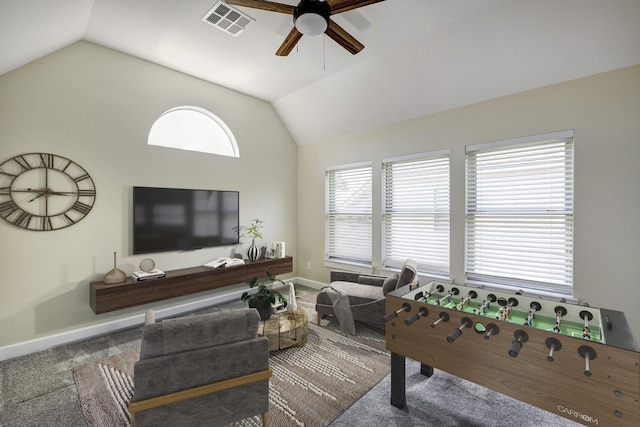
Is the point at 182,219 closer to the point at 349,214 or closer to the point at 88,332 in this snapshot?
the point at 88,332

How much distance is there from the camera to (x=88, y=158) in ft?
10.1

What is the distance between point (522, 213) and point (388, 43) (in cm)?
232

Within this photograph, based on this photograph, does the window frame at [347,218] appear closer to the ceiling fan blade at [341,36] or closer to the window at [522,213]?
the window at [522,213]

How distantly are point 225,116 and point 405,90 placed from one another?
2616 mm

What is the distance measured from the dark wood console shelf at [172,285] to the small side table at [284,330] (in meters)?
1.26

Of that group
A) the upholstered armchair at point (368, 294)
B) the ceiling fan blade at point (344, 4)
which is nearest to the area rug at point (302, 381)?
the upholstered armchair at point (368, 294)

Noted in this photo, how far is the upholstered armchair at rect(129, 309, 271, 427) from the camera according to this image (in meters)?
1.39

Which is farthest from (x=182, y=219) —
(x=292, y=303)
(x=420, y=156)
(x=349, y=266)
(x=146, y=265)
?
(x=420, y=156)

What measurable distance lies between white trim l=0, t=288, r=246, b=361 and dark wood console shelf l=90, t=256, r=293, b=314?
338 millimetres

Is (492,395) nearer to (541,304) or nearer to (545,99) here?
(541,304)

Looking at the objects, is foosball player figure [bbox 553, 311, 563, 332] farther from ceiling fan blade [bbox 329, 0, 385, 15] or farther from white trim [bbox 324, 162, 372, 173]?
white trim [bbox 324, 162, 372, 173]

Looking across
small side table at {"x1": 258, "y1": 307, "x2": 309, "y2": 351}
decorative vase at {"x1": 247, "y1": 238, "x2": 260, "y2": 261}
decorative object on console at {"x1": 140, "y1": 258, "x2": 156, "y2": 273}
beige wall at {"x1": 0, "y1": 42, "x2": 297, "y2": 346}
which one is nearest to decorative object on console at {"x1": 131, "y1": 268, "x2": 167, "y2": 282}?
decorative object on console at {"x1": 140, "y1": 258, "x2": 156, "y2": 273}

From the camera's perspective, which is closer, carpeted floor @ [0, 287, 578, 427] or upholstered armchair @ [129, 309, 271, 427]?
upholstered armchair @ [129, 309, 271, 427]

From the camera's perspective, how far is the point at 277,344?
262cm
